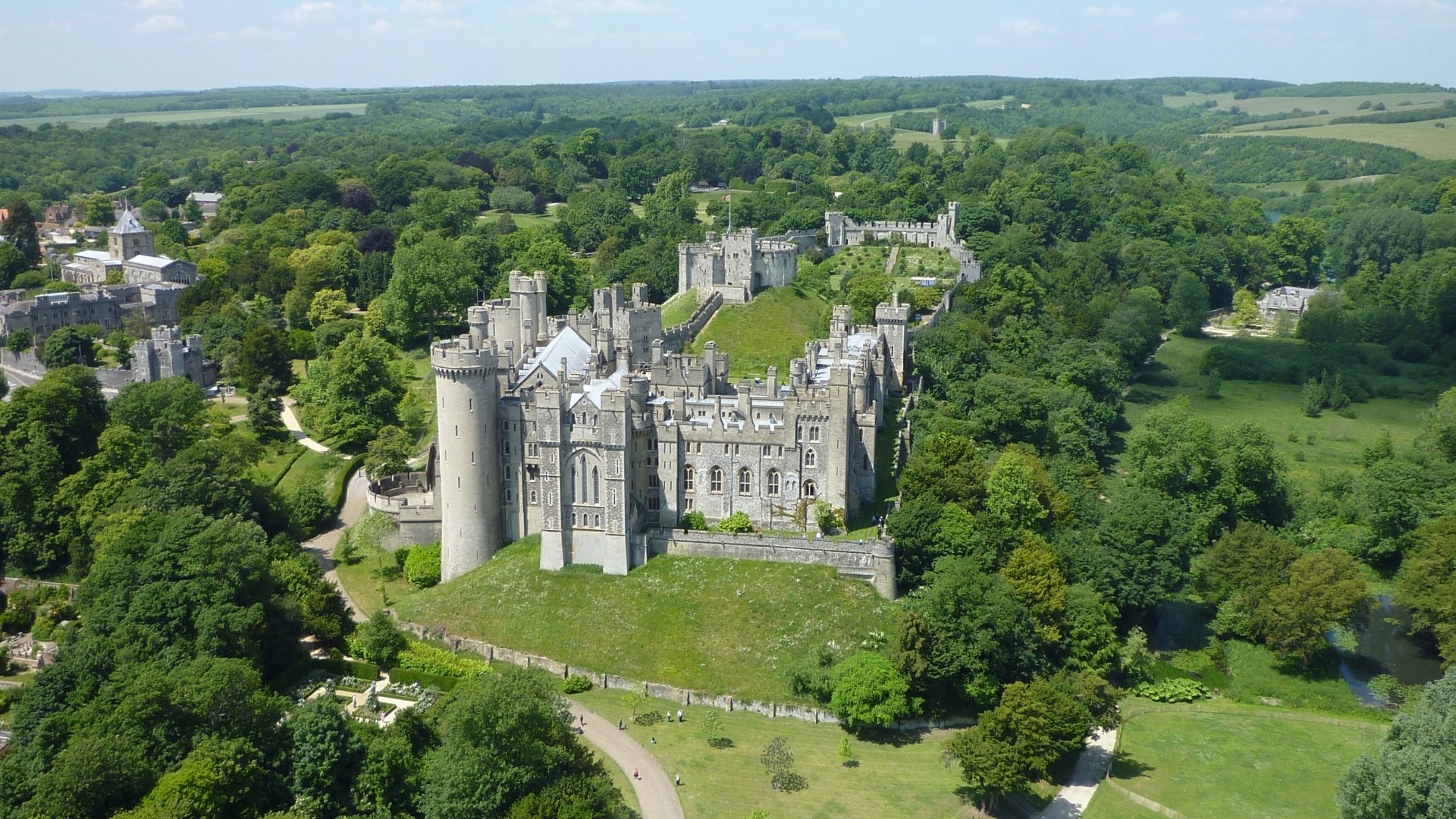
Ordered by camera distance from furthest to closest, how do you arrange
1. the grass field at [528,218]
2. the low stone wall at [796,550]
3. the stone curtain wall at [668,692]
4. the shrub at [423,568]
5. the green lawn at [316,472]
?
the grass field at [528,218], the green lawn at [316,472], the shrub at [423,568], the low stone wall at [796,550], the stone curtain wall at [668,692]

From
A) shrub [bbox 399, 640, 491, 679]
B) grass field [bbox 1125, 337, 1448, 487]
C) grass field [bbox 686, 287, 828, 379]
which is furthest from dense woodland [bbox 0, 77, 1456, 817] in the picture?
grass field [bbox 686, 287, 828, 379]

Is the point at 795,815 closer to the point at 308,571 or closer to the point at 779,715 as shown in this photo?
the point at 779,715

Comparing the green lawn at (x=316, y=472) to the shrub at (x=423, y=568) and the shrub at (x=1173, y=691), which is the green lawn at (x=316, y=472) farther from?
the shrub at (x=1173, y=691)

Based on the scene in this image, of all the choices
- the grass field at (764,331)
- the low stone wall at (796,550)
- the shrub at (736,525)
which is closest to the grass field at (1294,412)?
the grass field at (764,331)

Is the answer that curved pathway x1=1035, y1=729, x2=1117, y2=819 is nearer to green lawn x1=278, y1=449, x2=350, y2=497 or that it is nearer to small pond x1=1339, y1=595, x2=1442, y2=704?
small pond x1=1339, y1=595, x2=1442, y2=704

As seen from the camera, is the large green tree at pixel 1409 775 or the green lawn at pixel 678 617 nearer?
the large green tree at pixel 1409 775

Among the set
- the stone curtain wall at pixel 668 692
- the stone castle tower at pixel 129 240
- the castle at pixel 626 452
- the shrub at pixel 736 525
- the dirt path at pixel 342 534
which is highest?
the stone castle tower at pixel 129 240

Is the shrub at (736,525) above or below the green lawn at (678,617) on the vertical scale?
above
